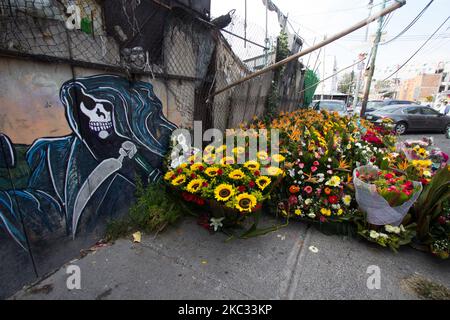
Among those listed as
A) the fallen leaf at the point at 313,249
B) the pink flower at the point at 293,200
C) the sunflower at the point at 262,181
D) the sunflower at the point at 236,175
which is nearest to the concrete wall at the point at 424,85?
the pink flower at the point at 293,200

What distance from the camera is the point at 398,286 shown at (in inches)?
80.2

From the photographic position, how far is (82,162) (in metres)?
2.19

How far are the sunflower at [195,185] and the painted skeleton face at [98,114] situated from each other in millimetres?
1044

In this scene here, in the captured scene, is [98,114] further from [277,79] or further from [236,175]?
[277,79]

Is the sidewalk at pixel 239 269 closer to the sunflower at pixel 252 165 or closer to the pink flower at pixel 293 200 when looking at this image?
the pink flower at pixel 293 200

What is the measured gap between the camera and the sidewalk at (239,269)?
191 centimetres

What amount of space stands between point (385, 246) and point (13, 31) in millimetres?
3933

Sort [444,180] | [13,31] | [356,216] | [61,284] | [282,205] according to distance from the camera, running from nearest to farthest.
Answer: [13,31], [61,284], [444,180], [356,216], [282,205]

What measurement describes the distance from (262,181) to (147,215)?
4.85 ft

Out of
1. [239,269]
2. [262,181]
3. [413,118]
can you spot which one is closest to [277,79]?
[262,181]
